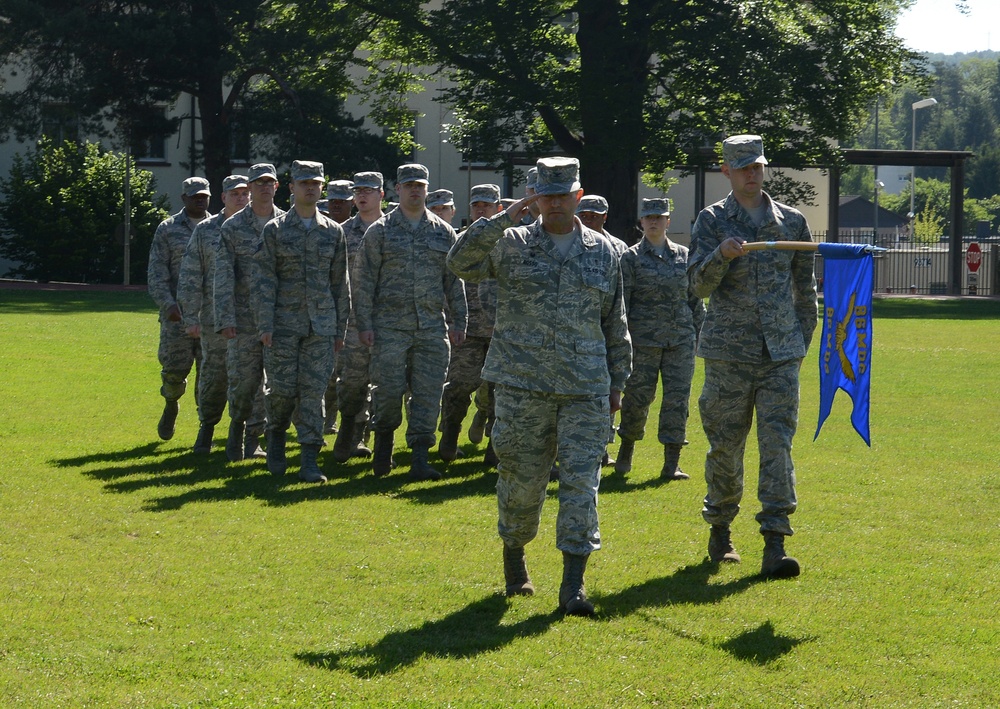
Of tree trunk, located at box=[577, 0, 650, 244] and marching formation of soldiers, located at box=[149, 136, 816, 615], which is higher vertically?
tree trunk, located at box=[577, 0, 650, 244]

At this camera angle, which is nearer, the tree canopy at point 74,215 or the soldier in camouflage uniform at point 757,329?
the soldier in camouflage uniform at point 757,329

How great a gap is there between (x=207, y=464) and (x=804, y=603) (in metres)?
6.12

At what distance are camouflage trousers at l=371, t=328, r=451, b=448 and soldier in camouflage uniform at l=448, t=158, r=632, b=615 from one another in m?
3.92

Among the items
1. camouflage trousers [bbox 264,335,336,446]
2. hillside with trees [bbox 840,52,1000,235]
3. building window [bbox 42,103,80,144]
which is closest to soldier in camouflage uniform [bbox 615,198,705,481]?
camouflage trousers [bbox 264,335,336,446]

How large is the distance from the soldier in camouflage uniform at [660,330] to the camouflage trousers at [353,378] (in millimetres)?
2214

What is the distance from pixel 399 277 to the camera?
10992mm

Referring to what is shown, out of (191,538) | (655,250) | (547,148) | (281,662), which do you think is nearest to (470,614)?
(281,662)

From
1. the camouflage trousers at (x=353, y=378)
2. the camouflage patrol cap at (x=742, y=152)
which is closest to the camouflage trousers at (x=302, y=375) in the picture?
the camouflage trousers at (x=353, y=378)

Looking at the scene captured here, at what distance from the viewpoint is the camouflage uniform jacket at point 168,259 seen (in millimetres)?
12516

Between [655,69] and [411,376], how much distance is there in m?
26.9

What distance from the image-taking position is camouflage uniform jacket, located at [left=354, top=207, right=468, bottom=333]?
11.0m

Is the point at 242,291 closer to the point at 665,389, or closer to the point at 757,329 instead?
the point at 665,389

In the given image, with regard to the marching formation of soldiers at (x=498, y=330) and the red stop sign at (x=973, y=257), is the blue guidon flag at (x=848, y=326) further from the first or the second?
the red stop sign at (x=973, y=257)

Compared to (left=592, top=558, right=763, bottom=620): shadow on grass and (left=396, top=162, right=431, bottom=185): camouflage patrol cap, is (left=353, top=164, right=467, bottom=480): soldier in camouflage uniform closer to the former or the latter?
(left=396, top=162, right=431, bottom=185): camouflage patrol cap
